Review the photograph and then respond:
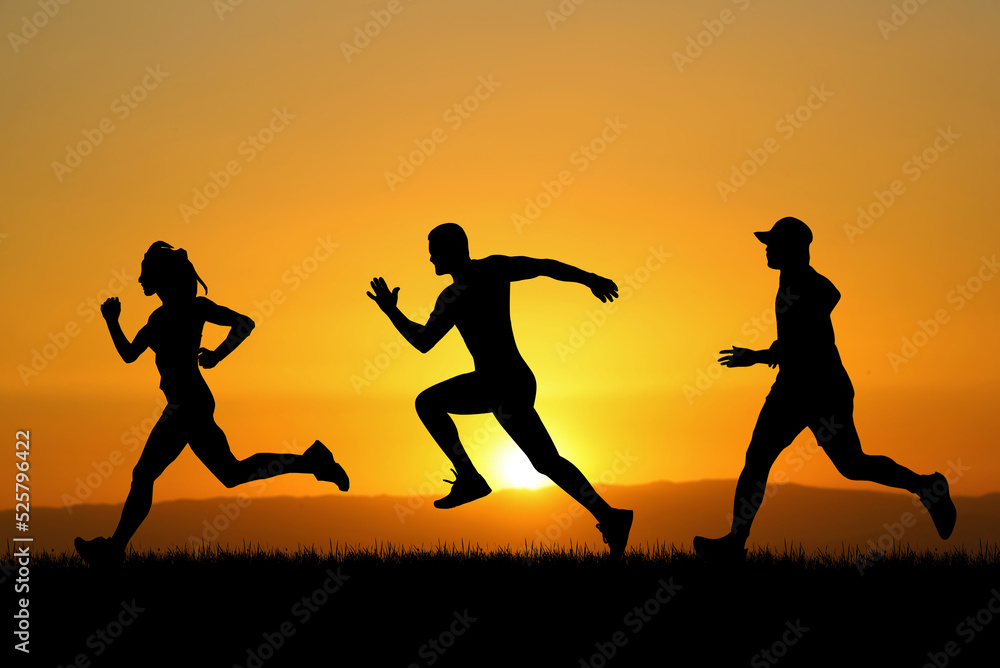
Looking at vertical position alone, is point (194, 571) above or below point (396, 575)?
below

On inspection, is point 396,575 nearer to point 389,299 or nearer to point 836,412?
point 389,299

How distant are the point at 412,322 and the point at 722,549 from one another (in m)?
3.36

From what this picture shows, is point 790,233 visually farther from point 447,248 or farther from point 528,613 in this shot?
point 528,613

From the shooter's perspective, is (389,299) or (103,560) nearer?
(389,299)

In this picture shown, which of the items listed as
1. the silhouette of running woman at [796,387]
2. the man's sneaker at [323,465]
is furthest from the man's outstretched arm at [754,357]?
the man's sneaker at [323,465]

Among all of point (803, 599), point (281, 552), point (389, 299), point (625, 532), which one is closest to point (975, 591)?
point (803, 599)

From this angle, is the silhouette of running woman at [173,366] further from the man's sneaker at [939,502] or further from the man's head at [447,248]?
the man's sneaker at [939,502]

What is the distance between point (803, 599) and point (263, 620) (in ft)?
13.6

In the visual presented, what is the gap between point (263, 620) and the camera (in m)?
8.43

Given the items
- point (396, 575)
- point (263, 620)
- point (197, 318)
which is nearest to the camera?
point (263, 620)

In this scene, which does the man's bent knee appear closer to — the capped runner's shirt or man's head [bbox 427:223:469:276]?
man's head [bbox 427:223:469:276]

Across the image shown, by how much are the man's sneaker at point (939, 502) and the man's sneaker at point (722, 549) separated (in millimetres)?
1871

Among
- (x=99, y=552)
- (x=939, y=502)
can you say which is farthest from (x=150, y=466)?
(x=939, y=502)

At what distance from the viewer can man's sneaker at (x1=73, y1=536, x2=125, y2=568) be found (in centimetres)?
1030
